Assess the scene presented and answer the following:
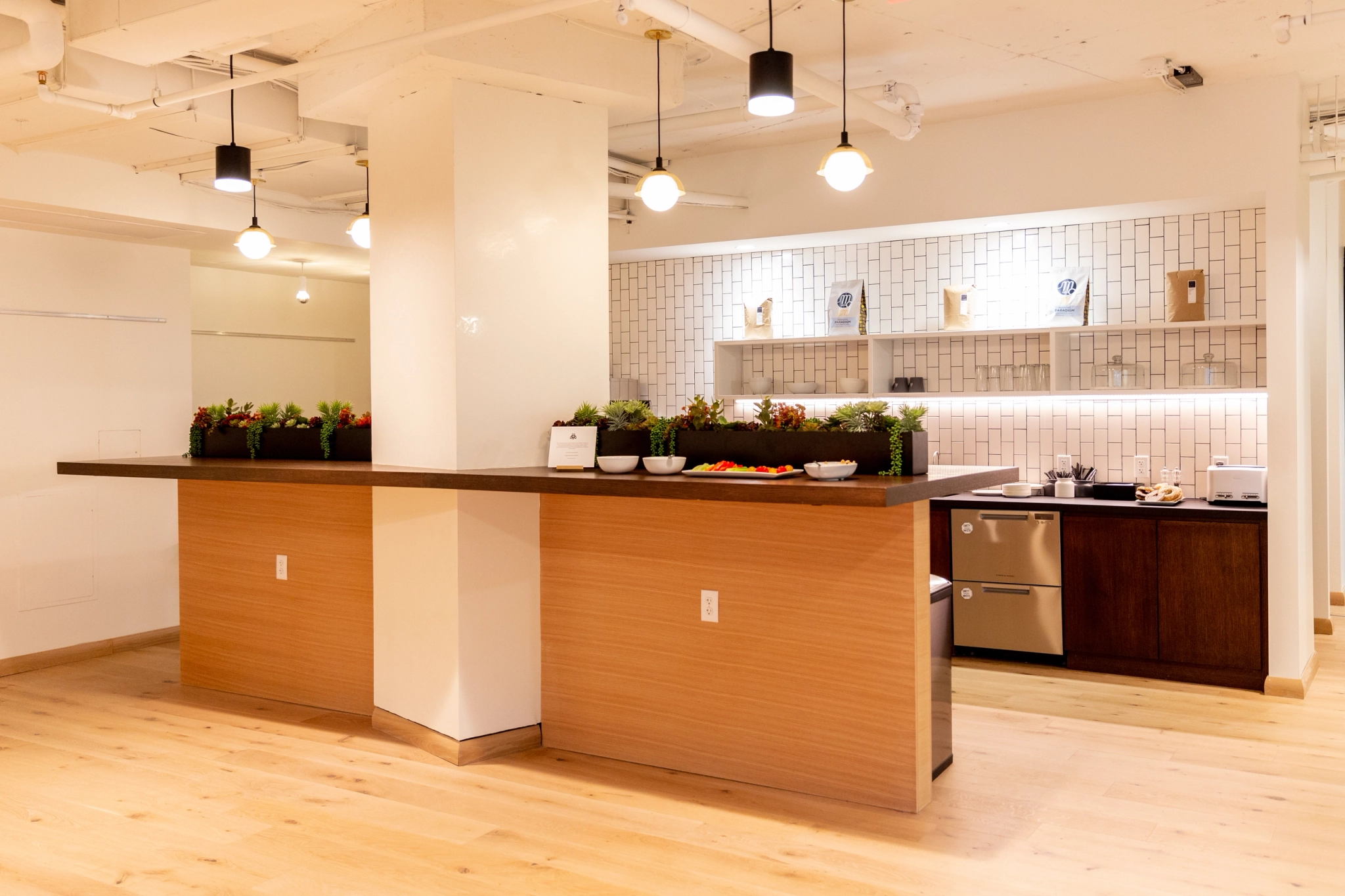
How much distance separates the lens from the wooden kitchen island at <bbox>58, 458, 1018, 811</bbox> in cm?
384

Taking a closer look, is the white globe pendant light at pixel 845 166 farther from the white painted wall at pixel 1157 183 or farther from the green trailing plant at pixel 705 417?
the white painted wall at pixel 1157 183

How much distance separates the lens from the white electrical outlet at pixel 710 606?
425cm

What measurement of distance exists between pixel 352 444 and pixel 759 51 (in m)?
2.98

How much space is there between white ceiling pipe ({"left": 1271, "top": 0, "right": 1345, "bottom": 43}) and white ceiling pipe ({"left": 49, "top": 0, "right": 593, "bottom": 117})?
2.77 m

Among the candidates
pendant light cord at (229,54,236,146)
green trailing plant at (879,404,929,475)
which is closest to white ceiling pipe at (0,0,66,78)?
pendant light cord at (229,54,236,146)

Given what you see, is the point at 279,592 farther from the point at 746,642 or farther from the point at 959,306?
the point at 959,306

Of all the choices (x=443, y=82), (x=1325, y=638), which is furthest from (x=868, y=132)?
(x=1325, y=638)

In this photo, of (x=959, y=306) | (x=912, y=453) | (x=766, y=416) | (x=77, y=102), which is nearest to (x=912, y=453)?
(x=912, y=453)

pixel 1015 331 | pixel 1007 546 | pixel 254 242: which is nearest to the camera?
pixel 254 242

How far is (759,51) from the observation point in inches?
→ 152

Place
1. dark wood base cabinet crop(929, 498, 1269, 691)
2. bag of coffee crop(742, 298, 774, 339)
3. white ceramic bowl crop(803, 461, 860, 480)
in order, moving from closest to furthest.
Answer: white ceramic bowl crop(803, 461, 860, 480) < dark wood base cabinet crop(929, 498, 1269, 691) < bag of coffee crop(742, 298, 774, 339)

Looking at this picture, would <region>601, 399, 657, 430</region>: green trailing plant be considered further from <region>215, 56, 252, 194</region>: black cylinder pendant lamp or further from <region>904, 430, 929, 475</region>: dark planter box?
<region>215, 56, 252, 194</region>: black cylinder pendant lamp

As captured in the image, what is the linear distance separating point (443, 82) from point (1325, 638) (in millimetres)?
6178

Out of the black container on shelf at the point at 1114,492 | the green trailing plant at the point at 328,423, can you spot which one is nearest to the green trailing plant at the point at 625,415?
the green trailing plant at the point at 328,423
